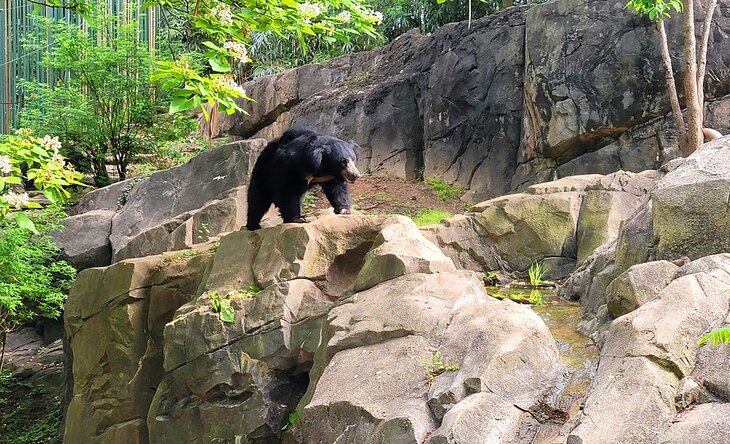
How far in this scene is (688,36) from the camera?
8.25 meters

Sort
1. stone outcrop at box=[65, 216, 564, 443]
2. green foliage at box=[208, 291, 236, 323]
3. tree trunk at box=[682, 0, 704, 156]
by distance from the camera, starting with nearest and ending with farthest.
→ stone outcrop at box=[65, 216, 564, 443]
green foliage at box=[208, 291, 236, 323]
tree trunk at box=[682, 0, 704, 156]

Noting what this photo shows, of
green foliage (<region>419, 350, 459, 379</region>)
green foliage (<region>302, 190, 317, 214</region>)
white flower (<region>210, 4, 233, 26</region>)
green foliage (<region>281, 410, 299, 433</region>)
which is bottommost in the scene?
green foliage (<region>281, 410, 299, 433</region>)

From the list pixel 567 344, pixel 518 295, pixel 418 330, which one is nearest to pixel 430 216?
pixel 518 295

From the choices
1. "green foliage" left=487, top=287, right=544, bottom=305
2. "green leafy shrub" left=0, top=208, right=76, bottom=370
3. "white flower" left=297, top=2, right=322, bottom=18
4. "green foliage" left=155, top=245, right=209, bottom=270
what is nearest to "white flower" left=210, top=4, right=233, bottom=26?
"white flower" left=297, top=2, right=322, bottom=18

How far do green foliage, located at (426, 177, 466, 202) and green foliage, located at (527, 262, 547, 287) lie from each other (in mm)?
4382

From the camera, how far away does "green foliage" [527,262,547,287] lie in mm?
7117

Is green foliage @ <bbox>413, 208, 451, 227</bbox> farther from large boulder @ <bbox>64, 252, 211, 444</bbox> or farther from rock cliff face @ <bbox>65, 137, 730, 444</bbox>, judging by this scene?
Result: large boulder @ <bbox>64, 252, 211, 444</bbox>

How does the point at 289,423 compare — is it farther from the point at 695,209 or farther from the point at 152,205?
the point at 152,205

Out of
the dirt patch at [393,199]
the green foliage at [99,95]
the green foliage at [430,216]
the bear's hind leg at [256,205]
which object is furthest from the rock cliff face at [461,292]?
the green foliage at [99,95]

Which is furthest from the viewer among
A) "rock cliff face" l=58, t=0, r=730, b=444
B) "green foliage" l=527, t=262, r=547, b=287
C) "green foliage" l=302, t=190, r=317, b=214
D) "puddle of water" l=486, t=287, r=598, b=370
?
"green foliage" l=302, t=190, r=317, b=214

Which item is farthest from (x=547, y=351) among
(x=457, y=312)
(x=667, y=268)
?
(x=667, y=268)

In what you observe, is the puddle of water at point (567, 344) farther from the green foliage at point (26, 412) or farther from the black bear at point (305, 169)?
the green foliage at point (26, 412)

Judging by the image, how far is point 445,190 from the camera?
12156mm

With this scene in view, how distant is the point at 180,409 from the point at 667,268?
3.47 m
